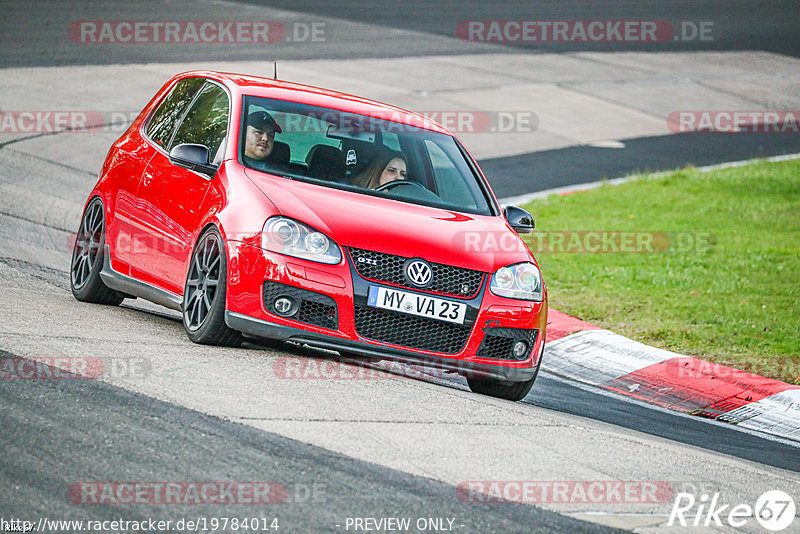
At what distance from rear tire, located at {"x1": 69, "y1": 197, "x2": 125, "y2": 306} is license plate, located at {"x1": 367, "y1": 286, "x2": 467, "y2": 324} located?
104 inches

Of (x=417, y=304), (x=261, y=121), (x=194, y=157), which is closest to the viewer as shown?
(x=417, y=304)

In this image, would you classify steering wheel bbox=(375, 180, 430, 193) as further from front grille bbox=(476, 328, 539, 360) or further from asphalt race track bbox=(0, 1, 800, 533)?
front grille bbox=(476, 328, 539, 360)

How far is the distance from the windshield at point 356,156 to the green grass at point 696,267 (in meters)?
2.90

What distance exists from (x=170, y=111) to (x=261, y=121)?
1195 millimetres

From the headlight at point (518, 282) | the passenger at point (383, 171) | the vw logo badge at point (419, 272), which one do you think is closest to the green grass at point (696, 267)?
the headlight at point (518, 282)

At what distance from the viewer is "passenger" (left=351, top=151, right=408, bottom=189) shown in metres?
8.02

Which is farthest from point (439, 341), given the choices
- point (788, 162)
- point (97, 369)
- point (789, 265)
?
point (788, 162)

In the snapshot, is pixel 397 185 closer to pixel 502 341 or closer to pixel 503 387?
pixel 502 341

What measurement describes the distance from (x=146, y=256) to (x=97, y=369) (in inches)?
74.7

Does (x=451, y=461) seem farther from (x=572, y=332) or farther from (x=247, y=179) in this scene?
(x=572, y=332)

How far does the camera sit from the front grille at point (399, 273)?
7.04 metres

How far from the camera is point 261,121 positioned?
26.4 feet

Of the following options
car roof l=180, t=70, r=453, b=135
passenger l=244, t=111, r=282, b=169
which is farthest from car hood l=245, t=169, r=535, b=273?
car roof l=180, t=70, r=453, b=135

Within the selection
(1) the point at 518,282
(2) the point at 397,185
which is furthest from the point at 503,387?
(2) the point at 397,185
